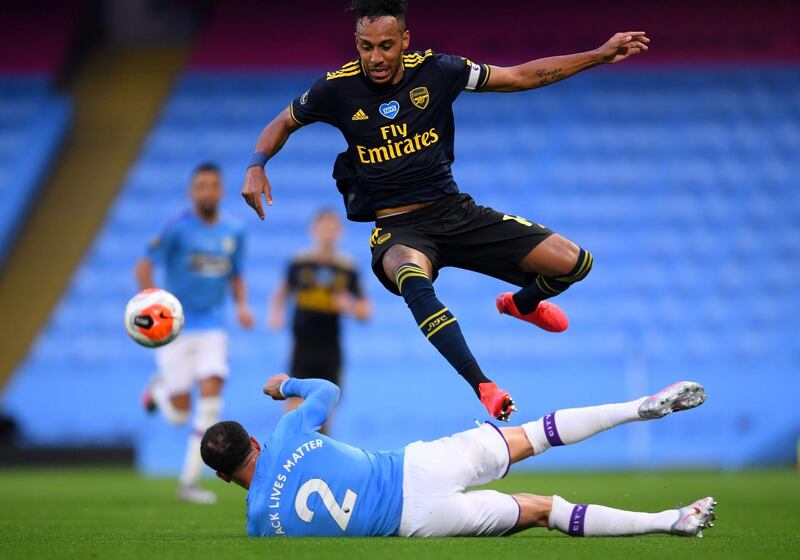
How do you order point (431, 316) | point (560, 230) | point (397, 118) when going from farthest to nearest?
point (560, 230) → point (397, 118) → point (431, 316)

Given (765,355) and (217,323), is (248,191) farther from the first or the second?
(765,355)

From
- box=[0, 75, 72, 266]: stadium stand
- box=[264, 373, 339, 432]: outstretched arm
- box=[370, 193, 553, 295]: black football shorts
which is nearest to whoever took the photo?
box=[264, 373, 339, 432]: outstretched arm

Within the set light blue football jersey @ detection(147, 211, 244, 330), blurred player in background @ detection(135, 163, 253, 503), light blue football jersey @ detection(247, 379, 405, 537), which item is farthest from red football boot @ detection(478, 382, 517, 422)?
light blue football jersey @ detection(147, 211, 244, 330)

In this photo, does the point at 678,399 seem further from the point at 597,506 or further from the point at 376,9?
the point at 376,9

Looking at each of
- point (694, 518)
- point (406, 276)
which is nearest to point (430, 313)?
point (406, 276)

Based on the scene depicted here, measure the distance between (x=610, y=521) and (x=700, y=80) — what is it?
13.1 m

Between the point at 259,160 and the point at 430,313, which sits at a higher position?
the point at 259,160

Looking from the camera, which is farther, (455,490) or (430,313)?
(430,313)

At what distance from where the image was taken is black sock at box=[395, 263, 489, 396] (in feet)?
20.1

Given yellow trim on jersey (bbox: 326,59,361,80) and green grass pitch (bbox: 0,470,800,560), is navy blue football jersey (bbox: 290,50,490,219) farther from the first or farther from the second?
green grass pitch (bbox: 0,470,800,560)

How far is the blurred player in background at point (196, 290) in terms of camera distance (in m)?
9.44

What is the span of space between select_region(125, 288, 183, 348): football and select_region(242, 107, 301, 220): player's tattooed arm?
1282 mm

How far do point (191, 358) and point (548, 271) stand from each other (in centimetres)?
381

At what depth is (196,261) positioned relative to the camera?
954 centimetres
